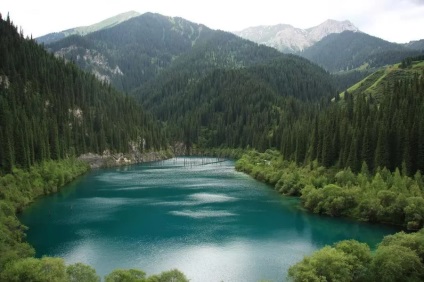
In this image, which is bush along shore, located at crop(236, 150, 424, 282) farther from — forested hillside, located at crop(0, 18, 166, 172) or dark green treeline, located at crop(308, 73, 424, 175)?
forested hillside, located at crop(0, 18, 166, 172)

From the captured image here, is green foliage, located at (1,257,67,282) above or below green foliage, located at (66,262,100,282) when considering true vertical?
above

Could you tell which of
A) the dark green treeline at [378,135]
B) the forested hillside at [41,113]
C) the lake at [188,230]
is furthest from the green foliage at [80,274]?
the dark green treeline at [378,135]

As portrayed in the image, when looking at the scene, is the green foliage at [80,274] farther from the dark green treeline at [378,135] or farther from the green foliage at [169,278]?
the dark green treeline at [378,135]

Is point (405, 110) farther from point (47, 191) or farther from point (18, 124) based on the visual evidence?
point (18, 124)

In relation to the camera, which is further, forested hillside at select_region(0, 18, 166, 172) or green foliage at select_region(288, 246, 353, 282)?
forested hillside at select_region(0, 18, 166, 172)

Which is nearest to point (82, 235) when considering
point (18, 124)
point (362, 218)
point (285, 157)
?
point (362, 218)

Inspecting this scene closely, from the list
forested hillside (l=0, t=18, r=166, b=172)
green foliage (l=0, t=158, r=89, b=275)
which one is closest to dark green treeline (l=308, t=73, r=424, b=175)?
green foliage (l=0, t=158, r=89, b=275)
